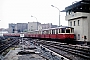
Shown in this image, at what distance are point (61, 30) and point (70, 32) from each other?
5.60 ft

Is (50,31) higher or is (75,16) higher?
(75,16)

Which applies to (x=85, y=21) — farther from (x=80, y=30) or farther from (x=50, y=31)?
(x=50, y=31)

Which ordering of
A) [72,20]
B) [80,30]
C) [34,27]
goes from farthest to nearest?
[34,27], [72,20], [80,30]

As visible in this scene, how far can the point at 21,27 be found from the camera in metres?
126

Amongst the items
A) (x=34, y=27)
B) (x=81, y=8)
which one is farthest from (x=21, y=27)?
(x=81, y=8)

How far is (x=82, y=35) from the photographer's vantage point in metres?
33.5

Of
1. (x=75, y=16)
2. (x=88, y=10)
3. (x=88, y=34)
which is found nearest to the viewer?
(x=88, y=10)

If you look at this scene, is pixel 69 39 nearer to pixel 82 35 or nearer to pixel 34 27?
pixel 82 35

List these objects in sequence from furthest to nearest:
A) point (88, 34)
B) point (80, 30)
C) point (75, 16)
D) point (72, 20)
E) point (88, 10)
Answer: point (72, 20) < point (75, 16) < point (80, 30) < point (88, 34) < point (88, 10)

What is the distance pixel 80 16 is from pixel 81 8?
63.4 feet

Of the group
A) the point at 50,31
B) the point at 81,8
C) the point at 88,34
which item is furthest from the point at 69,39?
the point at 81,8

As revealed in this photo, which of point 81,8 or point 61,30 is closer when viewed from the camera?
point 81,8

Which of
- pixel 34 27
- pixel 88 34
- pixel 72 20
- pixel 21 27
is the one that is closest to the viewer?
pixel 88 34

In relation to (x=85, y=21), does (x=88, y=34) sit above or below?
below
